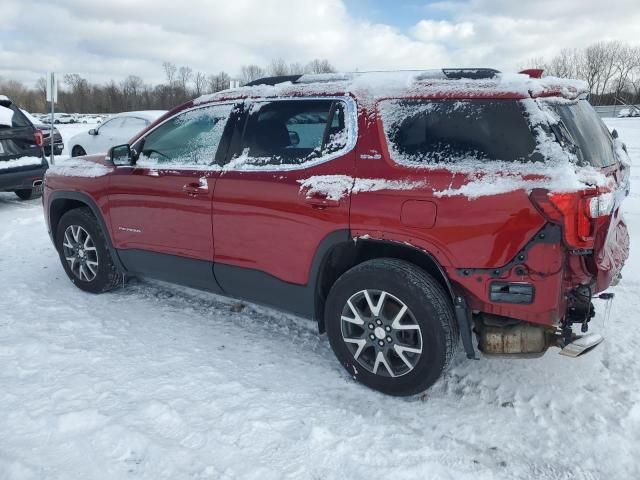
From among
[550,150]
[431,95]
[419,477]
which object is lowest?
[419,477]

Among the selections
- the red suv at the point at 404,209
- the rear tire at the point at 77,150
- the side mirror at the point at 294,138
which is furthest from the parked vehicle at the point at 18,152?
the side mirror at the point at 294,138

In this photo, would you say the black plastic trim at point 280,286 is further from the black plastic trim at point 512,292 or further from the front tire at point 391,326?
the black plastic trim at point 512,292

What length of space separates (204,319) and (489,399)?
2.23 m

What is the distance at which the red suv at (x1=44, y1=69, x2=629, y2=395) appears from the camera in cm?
261

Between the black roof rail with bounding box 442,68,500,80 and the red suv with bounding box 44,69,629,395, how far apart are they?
1 cm

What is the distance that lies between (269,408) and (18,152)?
7199mm

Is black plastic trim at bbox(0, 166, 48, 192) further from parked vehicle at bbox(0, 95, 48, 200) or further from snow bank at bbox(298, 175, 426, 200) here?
snow bank at bbox(298, 175, 426, 200)

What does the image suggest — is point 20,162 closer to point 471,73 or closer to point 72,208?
point 72,208

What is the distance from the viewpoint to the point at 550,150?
2566 mm

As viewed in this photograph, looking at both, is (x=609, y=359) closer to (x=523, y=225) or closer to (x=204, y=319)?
(x=523, y=225)

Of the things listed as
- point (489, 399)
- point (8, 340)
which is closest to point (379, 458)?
point (489, 399)

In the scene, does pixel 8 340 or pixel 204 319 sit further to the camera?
pixel 204 319

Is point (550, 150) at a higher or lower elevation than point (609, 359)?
higher

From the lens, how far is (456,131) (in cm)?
282
